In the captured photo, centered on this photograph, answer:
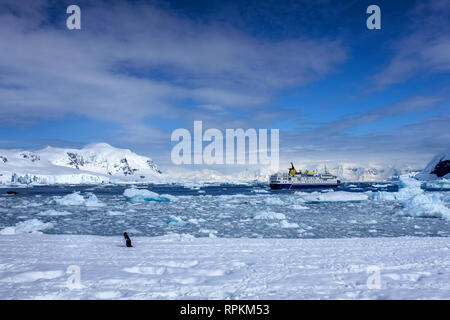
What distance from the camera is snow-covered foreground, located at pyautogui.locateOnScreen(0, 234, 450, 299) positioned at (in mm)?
4703

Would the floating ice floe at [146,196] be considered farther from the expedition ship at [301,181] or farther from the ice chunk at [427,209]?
the expedition ship at [301,181]

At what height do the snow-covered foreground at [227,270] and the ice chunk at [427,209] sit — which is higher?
the snow-covered foreground at [227,270]

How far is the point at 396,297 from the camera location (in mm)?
4488

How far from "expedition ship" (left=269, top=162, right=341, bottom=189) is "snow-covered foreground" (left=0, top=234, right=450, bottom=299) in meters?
76.7

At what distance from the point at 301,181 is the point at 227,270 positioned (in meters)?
84.8

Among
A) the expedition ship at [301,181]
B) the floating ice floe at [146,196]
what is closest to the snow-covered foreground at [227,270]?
the floating ice floe at [146,196]

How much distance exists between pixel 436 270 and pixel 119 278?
572cm

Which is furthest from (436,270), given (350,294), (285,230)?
(285,230)

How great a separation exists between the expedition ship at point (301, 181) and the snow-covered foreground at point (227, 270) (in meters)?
→ 76.7

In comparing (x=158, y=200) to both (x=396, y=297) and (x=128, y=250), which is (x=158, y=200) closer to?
(x=128, y=250)

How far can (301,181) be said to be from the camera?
8819 centimetres

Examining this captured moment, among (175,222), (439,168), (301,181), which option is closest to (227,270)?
(175,222)

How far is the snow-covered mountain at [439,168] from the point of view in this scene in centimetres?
12010

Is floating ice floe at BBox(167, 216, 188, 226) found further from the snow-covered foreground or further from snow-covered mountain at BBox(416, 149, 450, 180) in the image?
snow-covered mountain at BBox(416, 149, 450, 180)
